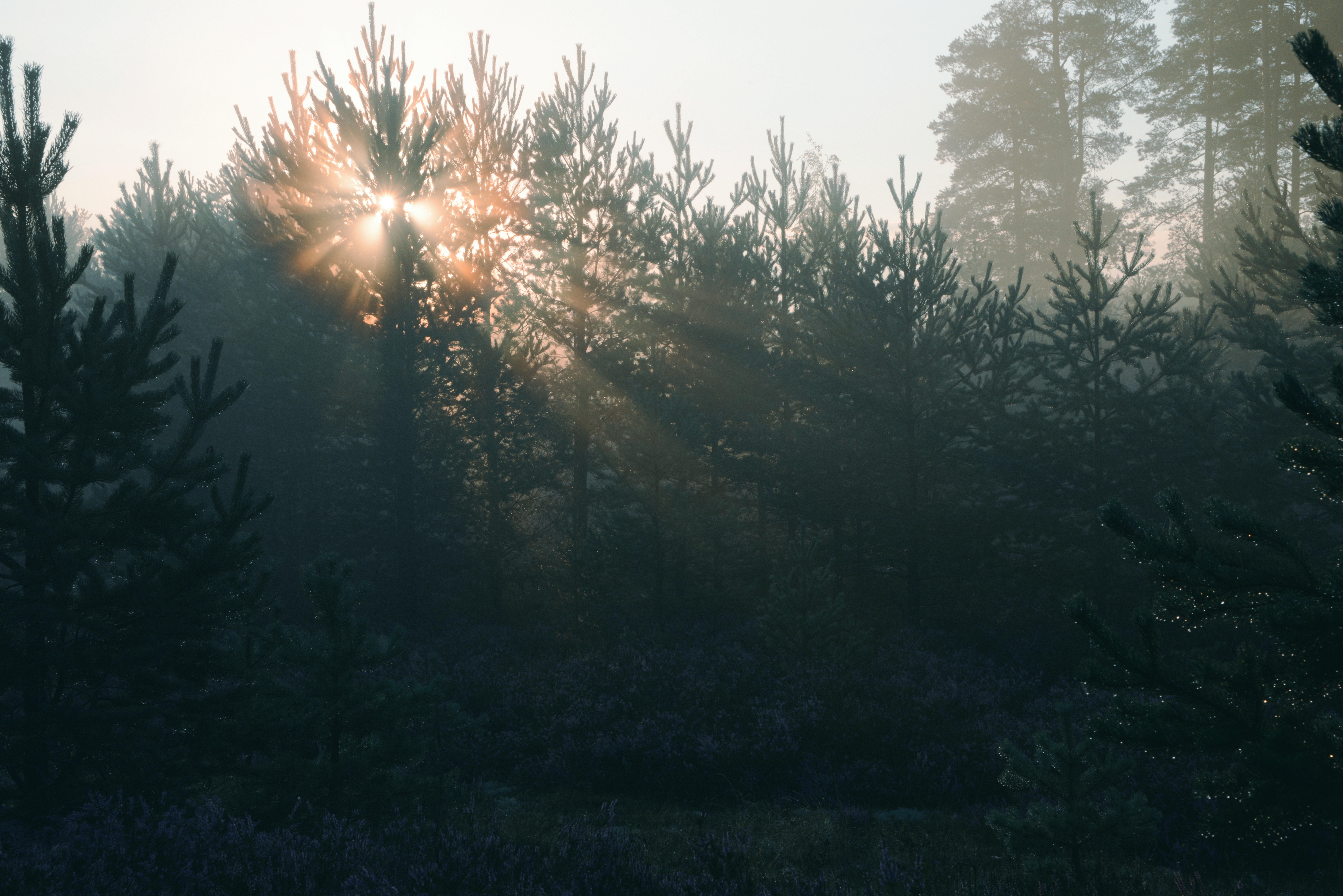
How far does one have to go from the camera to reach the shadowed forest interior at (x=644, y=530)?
15.4 ft

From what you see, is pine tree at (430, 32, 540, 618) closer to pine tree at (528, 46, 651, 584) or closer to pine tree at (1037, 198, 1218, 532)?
pine tree at (528, 46, 651, 584)

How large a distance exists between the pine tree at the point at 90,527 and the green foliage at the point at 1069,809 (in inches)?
259

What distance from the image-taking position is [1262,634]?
350cm

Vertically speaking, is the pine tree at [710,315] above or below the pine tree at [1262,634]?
above

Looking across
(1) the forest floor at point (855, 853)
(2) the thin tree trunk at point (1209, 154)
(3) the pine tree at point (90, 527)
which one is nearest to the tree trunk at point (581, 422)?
(1) the forest floor at point (855, 853)

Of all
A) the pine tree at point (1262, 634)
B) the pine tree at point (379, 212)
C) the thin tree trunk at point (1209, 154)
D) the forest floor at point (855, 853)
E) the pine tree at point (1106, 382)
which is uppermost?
the thin tree trunk at point (1209, 154)

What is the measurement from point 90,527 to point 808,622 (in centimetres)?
910

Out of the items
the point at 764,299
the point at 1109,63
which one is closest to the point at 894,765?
the point at 764,299

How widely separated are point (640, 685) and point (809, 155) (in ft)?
141

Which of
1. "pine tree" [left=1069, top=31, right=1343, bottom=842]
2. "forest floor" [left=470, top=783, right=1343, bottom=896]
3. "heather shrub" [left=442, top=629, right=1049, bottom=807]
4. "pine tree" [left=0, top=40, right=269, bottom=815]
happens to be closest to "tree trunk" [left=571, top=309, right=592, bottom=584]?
"heather shrub" [left=442, top=629, right=1049, bottom=807]

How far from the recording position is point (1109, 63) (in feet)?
121

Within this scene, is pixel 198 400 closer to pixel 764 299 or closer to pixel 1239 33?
pixel 764 299

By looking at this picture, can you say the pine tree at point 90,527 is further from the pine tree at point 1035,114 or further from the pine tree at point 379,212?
the pine tree at point 1035,114

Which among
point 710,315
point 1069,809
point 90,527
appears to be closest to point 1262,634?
point 1069,809
